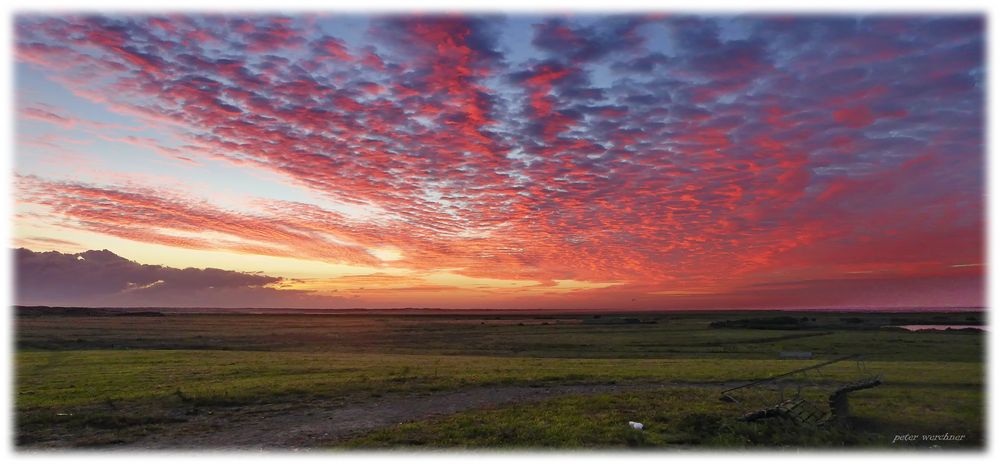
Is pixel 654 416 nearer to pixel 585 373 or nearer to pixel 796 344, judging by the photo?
pixel 585 373

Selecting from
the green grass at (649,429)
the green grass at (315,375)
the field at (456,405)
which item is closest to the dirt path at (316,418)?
the field at (456,405)

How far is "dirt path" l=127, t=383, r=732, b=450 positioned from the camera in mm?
18641

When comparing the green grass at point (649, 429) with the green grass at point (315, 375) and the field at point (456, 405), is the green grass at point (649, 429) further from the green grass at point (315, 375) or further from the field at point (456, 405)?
the green grass at point (315, 375)

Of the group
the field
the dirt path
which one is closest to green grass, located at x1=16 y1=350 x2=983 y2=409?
the field

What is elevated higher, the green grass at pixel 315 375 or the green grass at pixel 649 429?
the green grass at pixel 649 429

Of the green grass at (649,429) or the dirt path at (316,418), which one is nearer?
the green grass at (649,429)

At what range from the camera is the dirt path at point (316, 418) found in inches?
734

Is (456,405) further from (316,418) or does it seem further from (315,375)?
(315,375)

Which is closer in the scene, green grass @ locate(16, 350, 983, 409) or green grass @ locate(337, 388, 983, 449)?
green grass @ locate(337, 388, 983, 449)

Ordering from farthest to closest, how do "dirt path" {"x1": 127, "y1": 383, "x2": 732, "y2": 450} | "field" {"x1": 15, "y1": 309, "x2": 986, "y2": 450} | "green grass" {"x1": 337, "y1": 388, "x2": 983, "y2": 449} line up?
1. "field" {"x1": 15, "y1": 309, "x2": 986, "y2": 450}
2. "dirt path" {"x1": 127, "y1": 383, "x2": 732, "y2": 450}
3. "green grass" {"x1": 337, "y1": 388, "x2": 983, "y2": 449}

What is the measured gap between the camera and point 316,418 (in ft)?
74.2

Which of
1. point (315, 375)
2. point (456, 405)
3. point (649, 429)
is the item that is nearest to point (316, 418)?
point (456, 405)

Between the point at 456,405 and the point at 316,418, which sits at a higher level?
the point at 316,418

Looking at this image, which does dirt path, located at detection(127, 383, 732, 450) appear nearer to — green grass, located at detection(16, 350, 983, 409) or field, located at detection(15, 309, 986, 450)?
field, located at detection(15, 309, 986, 450)
